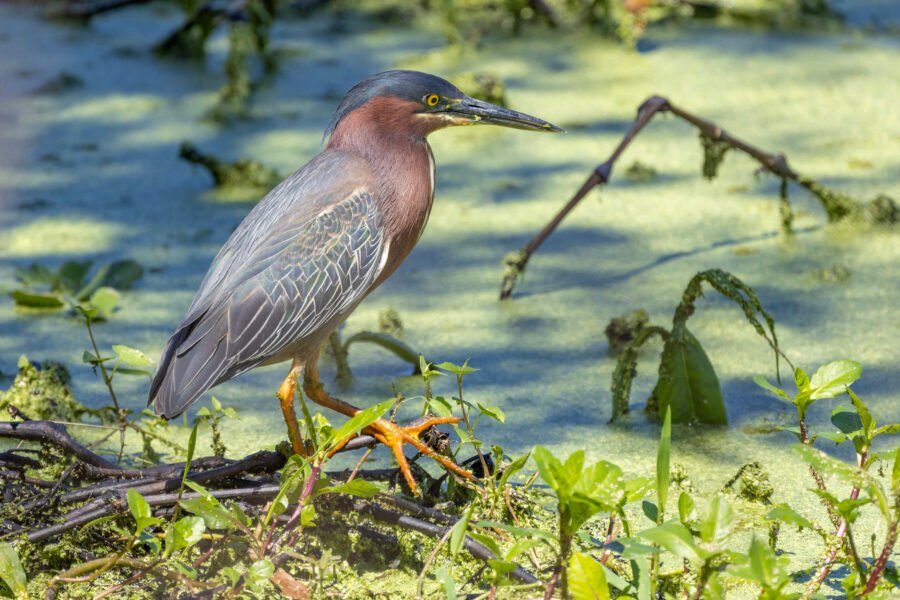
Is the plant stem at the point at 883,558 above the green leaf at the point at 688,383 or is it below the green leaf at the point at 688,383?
above

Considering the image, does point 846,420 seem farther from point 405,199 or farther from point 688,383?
point 405,199

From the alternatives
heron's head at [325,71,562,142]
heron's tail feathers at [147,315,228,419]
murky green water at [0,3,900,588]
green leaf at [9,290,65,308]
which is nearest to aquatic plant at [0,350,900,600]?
heron's tail feathers at [147,315,228,419]

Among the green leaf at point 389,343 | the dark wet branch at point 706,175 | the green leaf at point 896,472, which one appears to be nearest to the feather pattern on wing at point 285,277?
the green leaf at point 389,343

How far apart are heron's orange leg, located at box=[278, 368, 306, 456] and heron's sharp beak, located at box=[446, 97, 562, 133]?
2.31 feet

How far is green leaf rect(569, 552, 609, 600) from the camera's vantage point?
5.75 feet

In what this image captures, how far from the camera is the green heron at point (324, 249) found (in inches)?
96.3

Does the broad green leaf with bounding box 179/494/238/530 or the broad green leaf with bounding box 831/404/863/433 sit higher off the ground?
the broad green leaf with bounding box 831/404/863/433

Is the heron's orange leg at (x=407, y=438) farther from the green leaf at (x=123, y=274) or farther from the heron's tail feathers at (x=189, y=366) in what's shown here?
the green leaf at (x=123, y=274)

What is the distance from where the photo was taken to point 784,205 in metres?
3.59

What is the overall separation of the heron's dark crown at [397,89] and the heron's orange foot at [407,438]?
74 cm

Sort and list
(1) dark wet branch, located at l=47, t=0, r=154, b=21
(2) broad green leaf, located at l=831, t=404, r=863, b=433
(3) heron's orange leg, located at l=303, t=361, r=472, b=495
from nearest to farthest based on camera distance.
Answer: (2) broad green leaf, located at l=831, t=404, r=863, b=433, (3) heron's orange leg, located at l=303, t=361, r=472, b=495, (1) dark wet branch, located at l=47, t=0, r=154, b=21

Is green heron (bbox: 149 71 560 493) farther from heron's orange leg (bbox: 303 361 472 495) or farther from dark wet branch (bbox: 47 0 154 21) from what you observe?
dark wet branch (bbox: 47 0 154 21)

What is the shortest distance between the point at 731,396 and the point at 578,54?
99.1 inches

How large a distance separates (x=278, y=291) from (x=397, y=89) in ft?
1.75
